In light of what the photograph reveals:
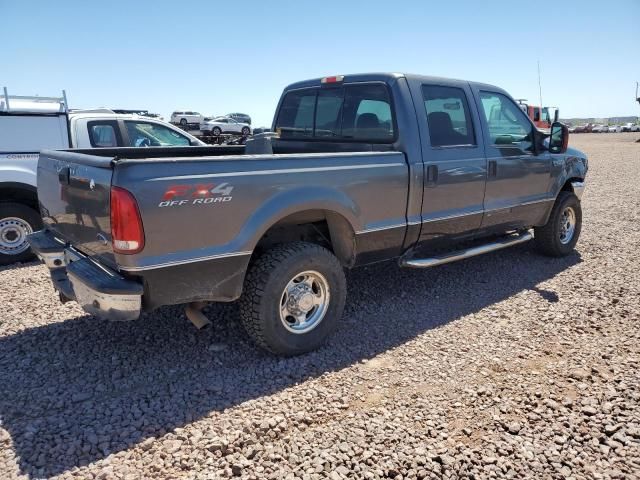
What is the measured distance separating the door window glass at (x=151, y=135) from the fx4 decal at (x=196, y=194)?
398cm

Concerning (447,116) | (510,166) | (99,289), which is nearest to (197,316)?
(99,289)

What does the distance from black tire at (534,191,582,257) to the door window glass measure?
4881mm

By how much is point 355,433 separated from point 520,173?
3559mm

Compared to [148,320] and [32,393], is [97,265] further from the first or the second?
[148,320]

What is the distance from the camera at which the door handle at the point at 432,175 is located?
4109 mm

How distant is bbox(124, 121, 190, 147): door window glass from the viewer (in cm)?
656

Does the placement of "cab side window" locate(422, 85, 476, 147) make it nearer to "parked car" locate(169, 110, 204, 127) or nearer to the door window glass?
the door window glass

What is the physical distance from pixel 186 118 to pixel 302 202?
119 feet

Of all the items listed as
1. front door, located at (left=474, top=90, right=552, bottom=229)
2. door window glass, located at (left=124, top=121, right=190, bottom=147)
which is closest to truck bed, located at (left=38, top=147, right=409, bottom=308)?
front door, located at (left=474, top=90, right=552, bottom=229)

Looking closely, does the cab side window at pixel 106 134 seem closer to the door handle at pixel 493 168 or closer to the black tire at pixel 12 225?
the black tire at pixel 12 225

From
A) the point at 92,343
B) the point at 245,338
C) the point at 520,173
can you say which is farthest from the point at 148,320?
the point at 520,173

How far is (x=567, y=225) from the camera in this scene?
625 centimetres

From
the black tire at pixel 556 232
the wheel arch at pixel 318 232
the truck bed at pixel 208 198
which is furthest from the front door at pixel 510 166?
the wheel arch at pixel 318 232

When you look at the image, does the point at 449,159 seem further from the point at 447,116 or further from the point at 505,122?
the point at 505,122
